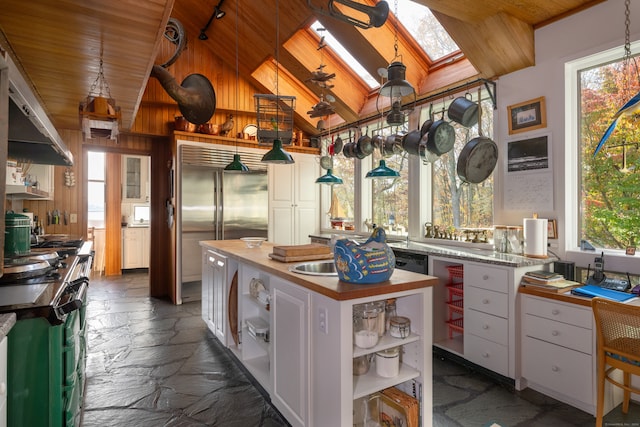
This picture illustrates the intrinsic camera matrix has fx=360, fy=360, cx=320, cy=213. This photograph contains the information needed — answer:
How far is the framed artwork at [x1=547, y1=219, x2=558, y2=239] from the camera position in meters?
2.93

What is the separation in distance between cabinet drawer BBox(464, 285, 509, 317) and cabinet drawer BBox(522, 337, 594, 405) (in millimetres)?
254

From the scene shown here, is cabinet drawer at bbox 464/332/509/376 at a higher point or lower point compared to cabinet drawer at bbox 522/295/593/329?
lower

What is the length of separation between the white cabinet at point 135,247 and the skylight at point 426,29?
617 cm

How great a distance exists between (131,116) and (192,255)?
197 centimetres

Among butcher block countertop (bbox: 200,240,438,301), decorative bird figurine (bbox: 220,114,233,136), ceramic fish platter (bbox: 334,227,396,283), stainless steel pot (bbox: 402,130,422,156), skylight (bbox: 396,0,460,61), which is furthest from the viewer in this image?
decorative bird figurine (bbox: 220,114,233,136)

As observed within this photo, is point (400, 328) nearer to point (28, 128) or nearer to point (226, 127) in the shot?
point (28, 128)

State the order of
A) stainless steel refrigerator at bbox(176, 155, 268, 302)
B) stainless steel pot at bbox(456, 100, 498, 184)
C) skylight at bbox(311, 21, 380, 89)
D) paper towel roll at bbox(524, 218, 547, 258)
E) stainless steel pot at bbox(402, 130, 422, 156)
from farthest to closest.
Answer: stainless steel refrigerator at bbox(176, 155, 268, 302) < skylight at bbox(311, 21, 380, 89) < stainless steel pot at bbox(402, 130, 422, 156) < stainless steel pot at bbox(456, 100, 498, 184) < paper towel roll at bbox(524, 218, 547, 258)

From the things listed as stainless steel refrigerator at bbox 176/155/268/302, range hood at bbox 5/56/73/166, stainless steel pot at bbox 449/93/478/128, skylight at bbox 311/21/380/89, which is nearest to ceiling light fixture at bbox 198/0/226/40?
skylight at bbox 311/21/380/89

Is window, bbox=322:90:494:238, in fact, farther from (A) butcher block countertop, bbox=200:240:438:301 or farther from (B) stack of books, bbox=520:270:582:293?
(A) butcher block countertop, bbox=200:240:438:301

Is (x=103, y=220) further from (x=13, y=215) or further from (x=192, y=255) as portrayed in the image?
(x=13, y=215)

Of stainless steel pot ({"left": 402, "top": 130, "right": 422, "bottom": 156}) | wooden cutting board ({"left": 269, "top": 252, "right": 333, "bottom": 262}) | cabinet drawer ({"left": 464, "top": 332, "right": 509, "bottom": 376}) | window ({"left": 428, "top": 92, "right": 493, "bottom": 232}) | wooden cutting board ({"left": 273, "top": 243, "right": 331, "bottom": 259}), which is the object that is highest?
stainless steel pot ({"left": 402, "top": 130, "right": 422, "bottom": 156})

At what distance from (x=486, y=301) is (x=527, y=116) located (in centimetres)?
165

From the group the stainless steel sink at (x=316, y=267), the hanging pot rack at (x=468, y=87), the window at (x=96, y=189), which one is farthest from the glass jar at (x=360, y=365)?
the window at (x=96, y=189)

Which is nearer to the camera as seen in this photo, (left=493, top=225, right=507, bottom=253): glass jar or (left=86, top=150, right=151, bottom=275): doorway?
(left=493, top=225, right=507, bottom=253): glass jar
